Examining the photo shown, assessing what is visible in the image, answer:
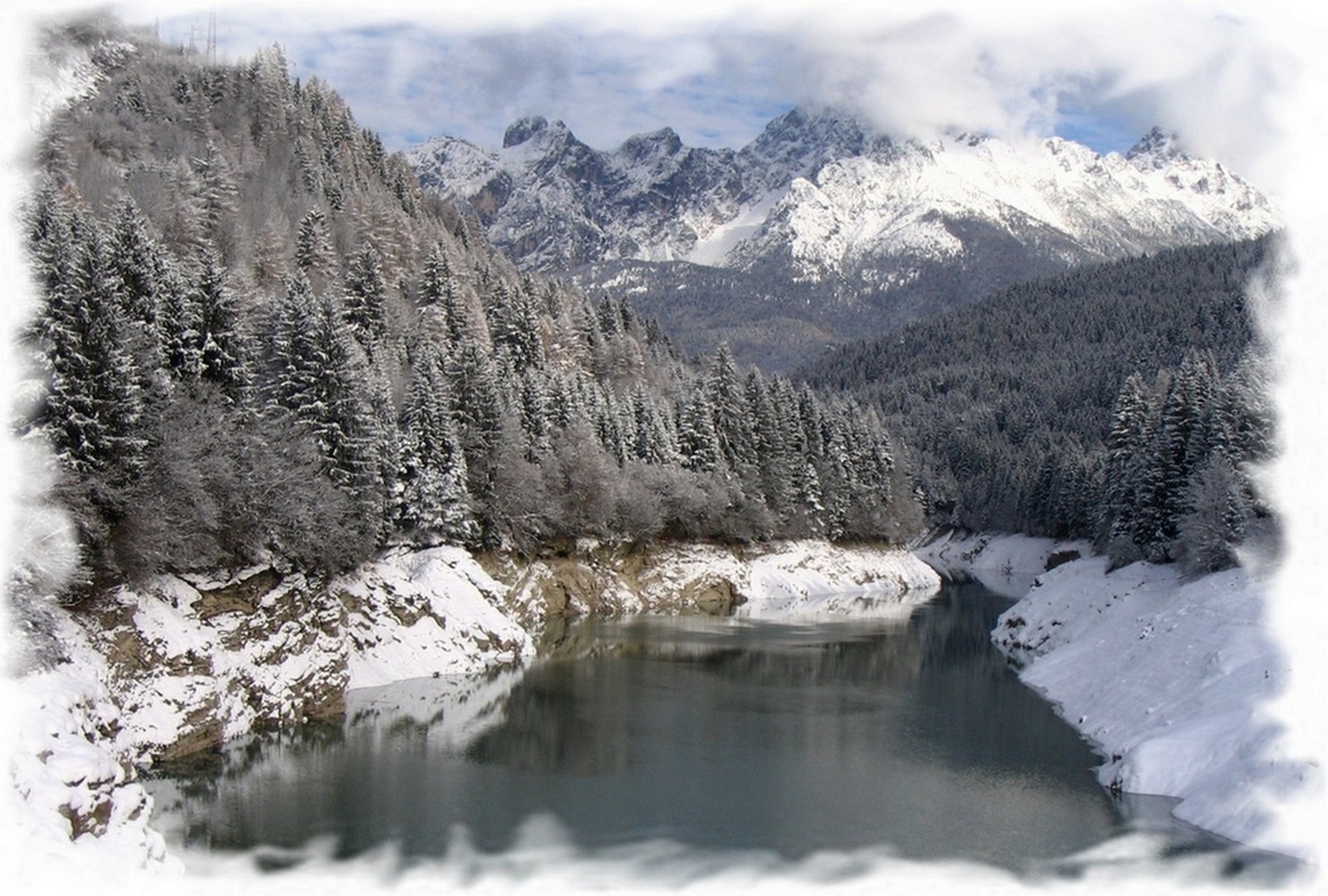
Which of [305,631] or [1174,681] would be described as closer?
[1174,681]

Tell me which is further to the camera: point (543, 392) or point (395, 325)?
point (395, 325)

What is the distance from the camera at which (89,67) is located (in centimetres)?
11369

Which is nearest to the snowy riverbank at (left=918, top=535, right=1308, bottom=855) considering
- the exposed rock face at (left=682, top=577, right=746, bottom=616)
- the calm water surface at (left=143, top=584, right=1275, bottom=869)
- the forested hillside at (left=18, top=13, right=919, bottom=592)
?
the calm water surface at (left=143, top=584, right=1275, bottom=869)

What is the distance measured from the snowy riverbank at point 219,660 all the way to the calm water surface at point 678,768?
68.4 inches

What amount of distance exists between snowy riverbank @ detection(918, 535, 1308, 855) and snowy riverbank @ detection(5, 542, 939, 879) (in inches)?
970

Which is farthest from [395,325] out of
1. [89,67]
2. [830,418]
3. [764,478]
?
[89,67]

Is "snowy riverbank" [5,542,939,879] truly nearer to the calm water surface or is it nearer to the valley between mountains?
the valley between mountains

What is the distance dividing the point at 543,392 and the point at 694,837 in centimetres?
5456

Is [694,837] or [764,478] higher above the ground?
[764,478]

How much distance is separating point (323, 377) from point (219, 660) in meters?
17.2

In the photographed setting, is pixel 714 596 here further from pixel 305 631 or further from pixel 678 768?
pixel 678 768

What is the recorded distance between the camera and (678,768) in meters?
35.6

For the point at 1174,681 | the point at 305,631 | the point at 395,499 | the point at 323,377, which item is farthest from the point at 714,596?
the point at 1174,681

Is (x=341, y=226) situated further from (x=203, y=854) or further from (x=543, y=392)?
(x=203, y=854)
